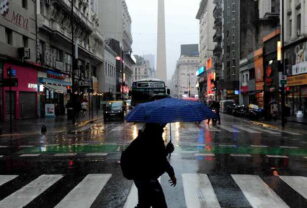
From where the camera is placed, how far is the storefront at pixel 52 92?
40.9 meters

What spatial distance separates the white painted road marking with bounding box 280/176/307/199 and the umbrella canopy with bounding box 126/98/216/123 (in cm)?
359

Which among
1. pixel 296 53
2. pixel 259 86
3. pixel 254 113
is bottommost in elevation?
pixel 254 113

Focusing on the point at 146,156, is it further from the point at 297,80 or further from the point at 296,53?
the point at 296,53

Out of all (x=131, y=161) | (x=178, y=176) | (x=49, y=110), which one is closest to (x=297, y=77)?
(x=49, y=110)

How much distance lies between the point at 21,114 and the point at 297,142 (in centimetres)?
2579

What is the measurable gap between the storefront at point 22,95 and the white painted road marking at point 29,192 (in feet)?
81.7

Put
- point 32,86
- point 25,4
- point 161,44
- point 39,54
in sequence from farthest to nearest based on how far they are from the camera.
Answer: point 161,44 → point 39,54 → point 32,86 → point 25,4

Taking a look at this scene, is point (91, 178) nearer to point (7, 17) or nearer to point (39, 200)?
point (39, 200)

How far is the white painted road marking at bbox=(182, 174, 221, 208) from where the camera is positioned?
7.25 m

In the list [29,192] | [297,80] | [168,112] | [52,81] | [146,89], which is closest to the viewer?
[168,112]

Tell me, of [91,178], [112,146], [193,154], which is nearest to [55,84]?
[112,146]

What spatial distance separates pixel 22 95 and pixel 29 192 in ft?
98.2

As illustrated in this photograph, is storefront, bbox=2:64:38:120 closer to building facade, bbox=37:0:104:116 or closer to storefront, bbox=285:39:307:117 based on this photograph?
building facade, bbox=37:0:104:116

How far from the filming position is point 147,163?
4.97 meters
